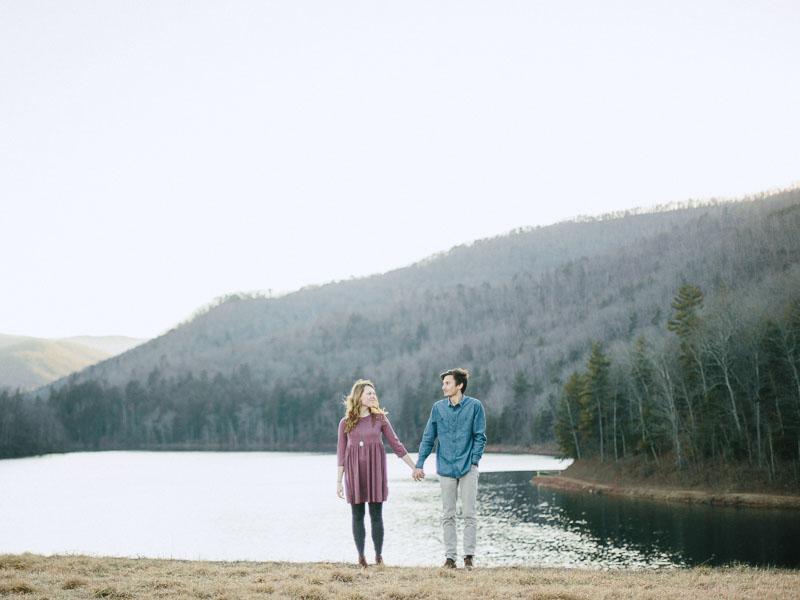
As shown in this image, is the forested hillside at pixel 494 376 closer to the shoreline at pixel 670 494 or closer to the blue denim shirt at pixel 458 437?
the shoreline at pixel 670 494

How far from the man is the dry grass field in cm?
67

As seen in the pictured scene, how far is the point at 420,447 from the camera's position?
10.0 m

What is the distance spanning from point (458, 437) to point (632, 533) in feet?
86.9

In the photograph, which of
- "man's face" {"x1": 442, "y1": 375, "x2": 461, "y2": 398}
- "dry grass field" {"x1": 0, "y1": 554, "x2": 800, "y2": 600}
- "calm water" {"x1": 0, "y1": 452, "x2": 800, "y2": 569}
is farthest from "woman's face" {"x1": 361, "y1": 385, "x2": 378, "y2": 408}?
"calm water" {"x1": 0, "y1": 452, "x2": 800, "y2": 569}

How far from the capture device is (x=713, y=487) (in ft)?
151

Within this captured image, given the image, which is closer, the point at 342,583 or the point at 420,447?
the point at 342,583

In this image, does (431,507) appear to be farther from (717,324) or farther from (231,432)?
(231,432)

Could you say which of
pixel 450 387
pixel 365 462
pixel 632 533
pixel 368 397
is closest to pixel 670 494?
pixel 632 533

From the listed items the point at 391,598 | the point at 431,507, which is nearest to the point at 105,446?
the point at 431,507

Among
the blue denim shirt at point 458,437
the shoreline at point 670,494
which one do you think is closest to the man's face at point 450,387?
the blue denim shirt at point 458,437

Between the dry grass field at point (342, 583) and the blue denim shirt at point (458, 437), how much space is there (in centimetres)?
A: 140

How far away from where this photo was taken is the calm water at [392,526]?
27906mm

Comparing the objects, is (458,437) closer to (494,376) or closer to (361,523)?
(361,523)

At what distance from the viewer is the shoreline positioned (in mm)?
40688
